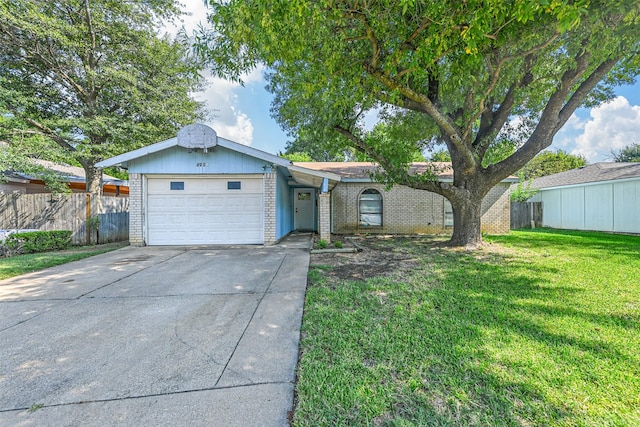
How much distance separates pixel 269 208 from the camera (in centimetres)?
881

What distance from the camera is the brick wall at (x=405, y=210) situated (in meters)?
13.0

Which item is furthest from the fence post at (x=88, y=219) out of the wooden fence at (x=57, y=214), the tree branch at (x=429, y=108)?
the tree branch at (x=429, y=108)

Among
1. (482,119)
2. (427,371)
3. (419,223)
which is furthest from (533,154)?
(427,371)

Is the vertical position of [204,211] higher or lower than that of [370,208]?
lower

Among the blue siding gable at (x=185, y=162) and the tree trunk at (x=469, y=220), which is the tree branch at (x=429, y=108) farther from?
the blue siding gable at (x=185, y=162)

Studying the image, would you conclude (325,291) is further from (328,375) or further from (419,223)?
(419,223)

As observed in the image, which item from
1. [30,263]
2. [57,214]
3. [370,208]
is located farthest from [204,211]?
[370,208]

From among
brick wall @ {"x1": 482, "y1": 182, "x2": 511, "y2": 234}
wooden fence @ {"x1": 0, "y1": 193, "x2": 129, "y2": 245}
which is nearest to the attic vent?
wooden fence @ {"x1": 0, "y1": 193, "x2": 129, "y2": 245}

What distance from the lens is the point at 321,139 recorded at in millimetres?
9367

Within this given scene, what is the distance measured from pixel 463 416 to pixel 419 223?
11.8 meters

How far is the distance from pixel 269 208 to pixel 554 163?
129 feet

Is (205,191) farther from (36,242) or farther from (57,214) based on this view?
(57,214)

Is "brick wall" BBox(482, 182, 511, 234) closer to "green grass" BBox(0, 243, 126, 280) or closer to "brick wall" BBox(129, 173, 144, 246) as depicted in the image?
"brick wall" BBox(129, 173, 144, 246)

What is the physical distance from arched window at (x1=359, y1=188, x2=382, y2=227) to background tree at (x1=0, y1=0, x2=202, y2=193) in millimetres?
8809
